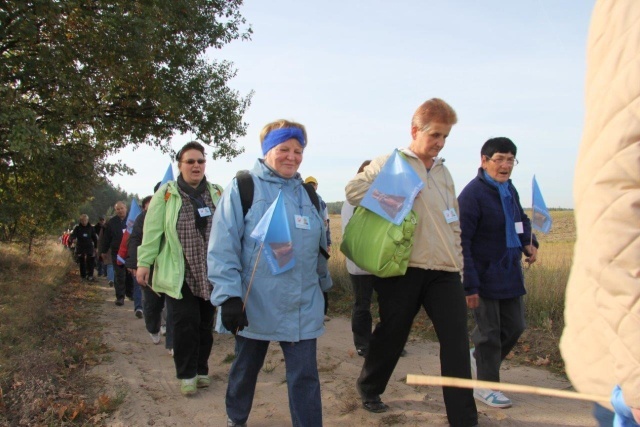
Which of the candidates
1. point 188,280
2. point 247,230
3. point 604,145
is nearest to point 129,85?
point 188,280

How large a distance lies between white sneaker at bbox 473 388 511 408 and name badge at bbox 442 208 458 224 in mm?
1469

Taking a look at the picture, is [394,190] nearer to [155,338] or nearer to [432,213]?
[432,213]

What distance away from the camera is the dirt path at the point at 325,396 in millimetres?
4051

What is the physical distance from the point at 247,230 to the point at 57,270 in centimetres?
1497

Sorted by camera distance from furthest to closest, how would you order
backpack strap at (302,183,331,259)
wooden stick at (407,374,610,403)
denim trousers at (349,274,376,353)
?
1. denim trousers at (349,274,376,353)
2. backpack strap at (302,183,331,259)
3. wooden stick at (407,374,610,403)

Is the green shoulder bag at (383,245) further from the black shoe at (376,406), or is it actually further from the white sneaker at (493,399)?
the white sneaker at (493,399)

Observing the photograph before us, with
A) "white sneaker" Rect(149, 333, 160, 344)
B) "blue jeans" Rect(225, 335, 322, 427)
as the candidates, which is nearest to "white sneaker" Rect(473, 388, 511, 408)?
"blue jeans" Rect(225, 335, 322, 427)

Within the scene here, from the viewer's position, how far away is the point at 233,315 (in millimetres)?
3289

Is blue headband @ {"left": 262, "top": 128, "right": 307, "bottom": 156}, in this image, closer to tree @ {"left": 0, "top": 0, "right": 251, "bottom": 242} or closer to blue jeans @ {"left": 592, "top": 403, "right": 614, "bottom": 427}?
blue jeans @ {"left": 592, "top": 403, "right": 614, "bottom": 427}

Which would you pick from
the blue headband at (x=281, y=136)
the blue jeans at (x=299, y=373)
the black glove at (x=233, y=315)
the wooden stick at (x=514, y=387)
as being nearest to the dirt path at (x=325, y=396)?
the blue jeans at (x=299, y=373)

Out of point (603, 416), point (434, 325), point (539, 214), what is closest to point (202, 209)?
point (434, 325)

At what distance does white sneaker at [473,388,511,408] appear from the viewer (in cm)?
424

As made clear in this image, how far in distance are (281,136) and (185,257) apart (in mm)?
1804

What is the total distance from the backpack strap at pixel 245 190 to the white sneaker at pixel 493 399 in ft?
7.92
